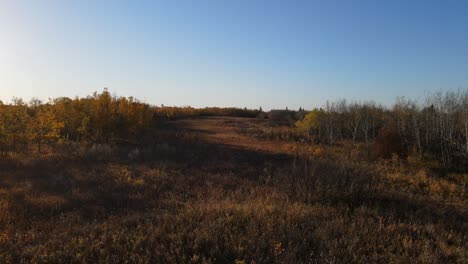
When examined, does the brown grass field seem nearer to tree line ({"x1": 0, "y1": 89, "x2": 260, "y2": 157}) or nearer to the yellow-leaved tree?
tree line ({"x1": 0, "y1": 89, "x2": 260, "y2": 157})

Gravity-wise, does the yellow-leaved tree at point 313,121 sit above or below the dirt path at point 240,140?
above

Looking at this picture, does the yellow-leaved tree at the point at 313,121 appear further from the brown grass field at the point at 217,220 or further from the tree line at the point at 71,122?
the brown grass field at the point at 217,220

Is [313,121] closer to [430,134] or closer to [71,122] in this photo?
[430,134]

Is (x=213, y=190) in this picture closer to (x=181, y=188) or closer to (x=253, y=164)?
(x=181, y=188)

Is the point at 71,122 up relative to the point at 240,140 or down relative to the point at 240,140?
up

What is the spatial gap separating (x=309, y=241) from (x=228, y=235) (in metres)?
1.25

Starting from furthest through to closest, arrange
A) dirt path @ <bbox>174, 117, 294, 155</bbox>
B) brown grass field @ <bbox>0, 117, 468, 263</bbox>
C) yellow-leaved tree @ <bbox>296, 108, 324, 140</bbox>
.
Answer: yellow-leaved tree @ <bbox>296, 108, 324, 140</bbox>, dirt path @ <bbox>174, 117, 294, 155</bbox>, brown grass field @ <bbox>0, 117, 468, 263</bbox>

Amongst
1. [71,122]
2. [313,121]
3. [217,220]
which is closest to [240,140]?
[313,121]

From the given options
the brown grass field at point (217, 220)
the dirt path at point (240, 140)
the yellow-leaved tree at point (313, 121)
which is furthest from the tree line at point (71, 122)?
the yellow-leaved tree at point (313, 121)

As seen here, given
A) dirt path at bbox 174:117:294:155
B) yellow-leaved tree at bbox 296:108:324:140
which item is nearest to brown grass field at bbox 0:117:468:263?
dirt path at bbox 174:117:294:155

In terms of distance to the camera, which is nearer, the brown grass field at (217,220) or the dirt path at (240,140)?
the brown grass field at (217,220)

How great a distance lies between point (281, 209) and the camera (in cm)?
660

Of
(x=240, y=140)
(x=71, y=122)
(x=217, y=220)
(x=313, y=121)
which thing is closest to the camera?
(x=217, y=220)

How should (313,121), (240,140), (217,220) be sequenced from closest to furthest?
(217,220) < (240,140) < (313,121)
